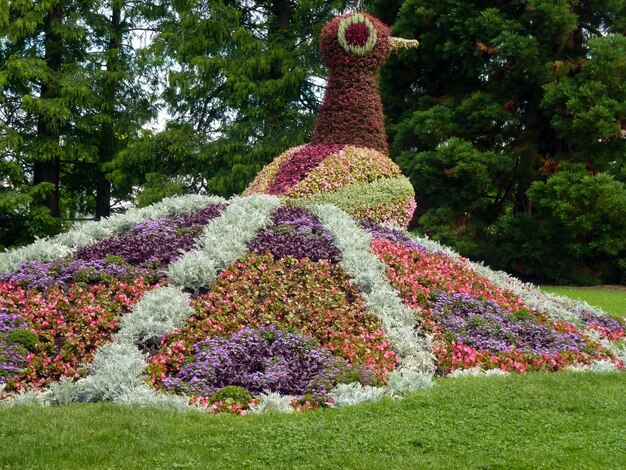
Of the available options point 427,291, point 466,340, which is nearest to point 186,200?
point 427,291

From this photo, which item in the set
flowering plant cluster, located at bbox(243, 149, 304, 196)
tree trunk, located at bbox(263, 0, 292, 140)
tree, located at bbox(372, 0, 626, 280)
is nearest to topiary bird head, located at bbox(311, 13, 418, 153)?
flowering plant cluster, located at bbox(243, 149, 304, 196)

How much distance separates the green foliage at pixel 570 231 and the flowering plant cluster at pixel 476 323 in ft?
22.0

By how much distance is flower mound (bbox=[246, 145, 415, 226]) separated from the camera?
978 cm

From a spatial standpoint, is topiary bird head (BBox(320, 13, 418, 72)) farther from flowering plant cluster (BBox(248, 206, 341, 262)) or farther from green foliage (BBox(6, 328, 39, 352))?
green foliage (BBox(6, 328, 39, 352))

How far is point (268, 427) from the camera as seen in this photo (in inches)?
169

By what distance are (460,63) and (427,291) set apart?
12029 mm

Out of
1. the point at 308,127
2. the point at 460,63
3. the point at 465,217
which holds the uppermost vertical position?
the point at 460,63

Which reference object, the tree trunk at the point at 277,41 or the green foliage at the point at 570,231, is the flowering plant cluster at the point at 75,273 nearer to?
the green foliage at the point at 570,231

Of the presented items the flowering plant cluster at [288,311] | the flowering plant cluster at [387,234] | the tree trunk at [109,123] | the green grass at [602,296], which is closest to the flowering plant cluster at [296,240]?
the flowering plant cluster at [288,311]

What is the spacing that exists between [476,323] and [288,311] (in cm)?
196

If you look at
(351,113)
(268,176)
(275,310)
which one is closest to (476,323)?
(275,310)

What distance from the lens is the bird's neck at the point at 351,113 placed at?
35.6ft

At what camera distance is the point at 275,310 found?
668 cm

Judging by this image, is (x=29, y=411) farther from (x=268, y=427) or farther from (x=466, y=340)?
(x=466, y=340)
